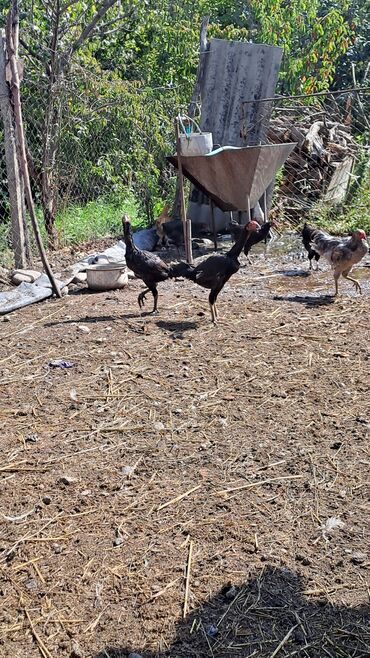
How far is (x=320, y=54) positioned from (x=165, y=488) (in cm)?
1298

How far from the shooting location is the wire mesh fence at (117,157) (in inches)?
348

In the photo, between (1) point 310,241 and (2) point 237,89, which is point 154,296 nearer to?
(1) point 310,241

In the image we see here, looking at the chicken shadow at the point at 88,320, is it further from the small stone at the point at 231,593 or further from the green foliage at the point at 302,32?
the green foliage at the point at 302,32

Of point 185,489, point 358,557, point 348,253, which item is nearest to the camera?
point 358,557

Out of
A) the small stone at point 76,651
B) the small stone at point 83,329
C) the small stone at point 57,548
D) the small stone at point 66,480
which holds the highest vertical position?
the small stone at point 76,651

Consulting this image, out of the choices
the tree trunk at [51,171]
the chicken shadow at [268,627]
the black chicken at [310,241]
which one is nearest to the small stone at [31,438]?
the chicken shadow at [268,627]

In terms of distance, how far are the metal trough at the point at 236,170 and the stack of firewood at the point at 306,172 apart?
1.99m

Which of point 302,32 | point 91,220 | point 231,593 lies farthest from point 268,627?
point 302,32

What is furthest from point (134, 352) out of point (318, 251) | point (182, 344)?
point (318, 251)

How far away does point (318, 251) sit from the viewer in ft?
25.0

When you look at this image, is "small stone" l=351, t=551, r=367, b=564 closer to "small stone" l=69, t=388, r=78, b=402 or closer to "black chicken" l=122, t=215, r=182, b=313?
"small stone" l=69, t=388, r=78, b=402

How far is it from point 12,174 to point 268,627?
608 centimetres

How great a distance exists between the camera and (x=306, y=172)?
11312mm

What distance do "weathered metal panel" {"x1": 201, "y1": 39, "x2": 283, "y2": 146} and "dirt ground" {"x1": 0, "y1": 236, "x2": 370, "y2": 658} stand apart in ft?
16.5
